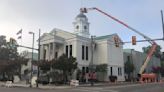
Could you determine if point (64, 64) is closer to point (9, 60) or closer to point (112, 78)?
point (112, 78)

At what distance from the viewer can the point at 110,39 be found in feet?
207

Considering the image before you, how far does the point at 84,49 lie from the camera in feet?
203

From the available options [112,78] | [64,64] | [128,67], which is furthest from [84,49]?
[128,67]

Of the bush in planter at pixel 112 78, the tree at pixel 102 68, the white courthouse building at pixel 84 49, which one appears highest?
the white courthouse building at pixel 84 49

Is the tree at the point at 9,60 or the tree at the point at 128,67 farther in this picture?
the tree at the point at 128,67

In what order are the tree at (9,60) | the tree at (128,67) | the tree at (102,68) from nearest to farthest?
the tree at (102,68), the tree at (9,60), the tree at (128,67)

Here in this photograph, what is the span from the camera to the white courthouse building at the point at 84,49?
60787mm

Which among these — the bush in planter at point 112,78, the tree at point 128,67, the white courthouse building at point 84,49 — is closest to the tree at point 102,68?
the white courthouse building at point 84,49

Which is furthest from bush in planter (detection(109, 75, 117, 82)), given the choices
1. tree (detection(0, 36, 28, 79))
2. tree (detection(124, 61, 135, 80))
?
tree (detection(0, 36, 28, 79))

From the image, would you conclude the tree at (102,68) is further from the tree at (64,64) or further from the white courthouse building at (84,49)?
the tree at (64,64)

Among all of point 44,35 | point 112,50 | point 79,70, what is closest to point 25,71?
point 44,35

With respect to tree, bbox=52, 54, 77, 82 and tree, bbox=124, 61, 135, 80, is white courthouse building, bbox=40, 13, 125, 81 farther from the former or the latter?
tree, bbox=52, 54, 77, 82

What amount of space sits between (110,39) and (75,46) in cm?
811

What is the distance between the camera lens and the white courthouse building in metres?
60.8
